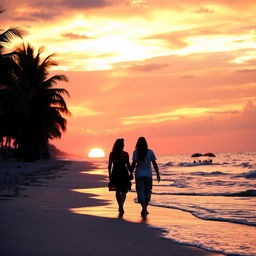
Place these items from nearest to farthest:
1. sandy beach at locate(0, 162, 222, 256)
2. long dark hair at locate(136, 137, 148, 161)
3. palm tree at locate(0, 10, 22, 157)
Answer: sandy beach at locate(0, 162, 222, 256) → long dark hair at locate(136, 137, 148, 161) → palm tree at locate(0, 10, 22, 157)

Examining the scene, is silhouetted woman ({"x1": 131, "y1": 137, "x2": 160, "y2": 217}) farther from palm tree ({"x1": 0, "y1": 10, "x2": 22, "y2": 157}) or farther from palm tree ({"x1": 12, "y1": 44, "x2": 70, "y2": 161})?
palm tree ({"x1": 12, "y1": 44, "x2": 70, "y2": 161})

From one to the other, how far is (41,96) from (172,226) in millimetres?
36821

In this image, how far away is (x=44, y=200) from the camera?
1231cm

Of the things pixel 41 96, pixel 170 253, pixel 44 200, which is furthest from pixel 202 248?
pixel 41 96

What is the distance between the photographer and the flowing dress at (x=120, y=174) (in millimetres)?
10750

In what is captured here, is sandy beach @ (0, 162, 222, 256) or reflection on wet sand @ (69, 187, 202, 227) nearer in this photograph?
sandy beach @ (0, 162, 222, 256)

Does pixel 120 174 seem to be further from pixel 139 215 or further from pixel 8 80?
pixel 8 80

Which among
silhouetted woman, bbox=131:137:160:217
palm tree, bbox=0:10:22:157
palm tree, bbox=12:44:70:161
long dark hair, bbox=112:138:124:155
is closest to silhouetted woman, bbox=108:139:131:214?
long dark hair, bbox=112:138:124:155

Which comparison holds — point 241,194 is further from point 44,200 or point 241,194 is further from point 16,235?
point 16,235

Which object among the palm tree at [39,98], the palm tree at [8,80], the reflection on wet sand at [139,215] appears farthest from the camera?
the palm tree at [39,98]

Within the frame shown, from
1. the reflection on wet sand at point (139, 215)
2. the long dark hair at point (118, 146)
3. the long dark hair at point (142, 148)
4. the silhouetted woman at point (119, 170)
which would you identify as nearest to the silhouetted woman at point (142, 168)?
the long dark hair at point (142, 148)

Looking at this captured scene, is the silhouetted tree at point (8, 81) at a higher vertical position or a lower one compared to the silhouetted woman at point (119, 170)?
higher

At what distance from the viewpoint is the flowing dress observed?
10.8m

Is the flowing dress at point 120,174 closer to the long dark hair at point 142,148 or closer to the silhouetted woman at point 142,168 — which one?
the silhouetted woman at point 142,168
